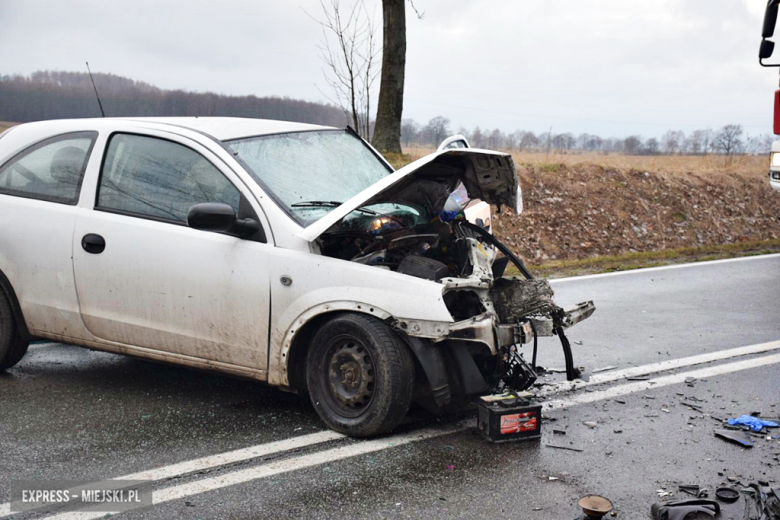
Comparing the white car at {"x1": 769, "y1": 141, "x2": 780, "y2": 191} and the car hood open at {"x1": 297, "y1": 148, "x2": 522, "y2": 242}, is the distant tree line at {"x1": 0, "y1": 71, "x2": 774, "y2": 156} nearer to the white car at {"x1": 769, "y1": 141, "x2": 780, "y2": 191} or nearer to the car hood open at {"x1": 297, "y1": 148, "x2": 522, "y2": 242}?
the car hood open at {"x1": 297, "y1": 148, "x2": 522, "y2": 242}

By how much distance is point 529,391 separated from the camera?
5102 mm

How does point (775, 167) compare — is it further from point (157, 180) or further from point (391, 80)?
point (157, 180)

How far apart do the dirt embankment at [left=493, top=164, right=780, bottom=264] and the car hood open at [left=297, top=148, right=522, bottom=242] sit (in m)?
6.48

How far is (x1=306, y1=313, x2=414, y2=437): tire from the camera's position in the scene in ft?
13.7

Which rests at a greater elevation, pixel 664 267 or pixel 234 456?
pixel 664 267

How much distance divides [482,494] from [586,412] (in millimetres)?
A: 1377

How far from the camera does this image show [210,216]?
4352 millimetres

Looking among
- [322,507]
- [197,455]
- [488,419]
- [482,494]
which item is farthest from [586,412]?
[197,455]

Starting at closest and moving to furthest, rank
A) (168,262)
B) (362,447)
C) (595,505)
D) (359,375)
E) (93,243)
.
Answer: (595,505)
(362,447)
(359,375)
(168,262)
(93,243)

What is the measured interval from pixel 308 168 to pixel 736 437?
3.05m

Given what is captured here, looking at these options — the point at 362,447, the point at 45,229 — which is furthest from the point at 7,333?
the point at 362,447

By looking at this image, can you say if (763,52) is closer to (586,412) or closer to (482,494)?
(586,412)

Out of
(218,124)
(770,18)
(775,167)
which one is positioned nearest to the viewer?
(218,124)

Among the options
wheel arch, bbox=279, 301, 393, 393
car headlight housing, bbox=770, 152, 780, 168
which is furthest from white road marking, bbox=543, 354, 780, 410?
car headlight housing, bbox=770, 152, 780, 168
